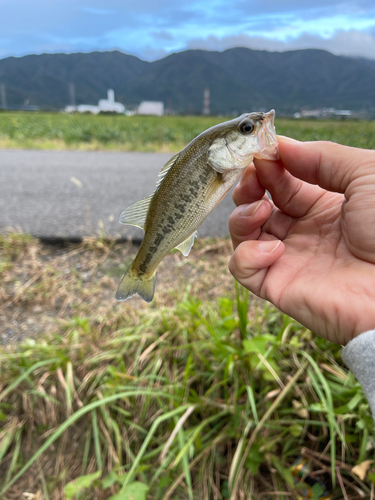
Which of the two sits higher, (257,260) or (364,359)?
(257,260)

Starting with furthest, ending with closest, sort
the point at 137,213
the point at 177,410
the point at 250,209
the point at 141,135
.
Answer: the point at 141,135, the point at 177,410, the point at 250,209, the point at 137,213

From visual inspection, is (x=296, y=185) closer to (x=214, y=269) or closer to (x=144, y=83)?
(x=214, y=269)

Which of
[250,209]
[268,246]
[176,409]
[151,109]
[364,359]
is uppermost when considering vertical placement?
[151,109]

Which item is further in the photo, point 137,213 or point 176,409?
point 176,409

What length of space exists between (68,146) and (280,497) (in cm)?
1042

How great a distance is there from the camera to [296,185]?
5.25 feet

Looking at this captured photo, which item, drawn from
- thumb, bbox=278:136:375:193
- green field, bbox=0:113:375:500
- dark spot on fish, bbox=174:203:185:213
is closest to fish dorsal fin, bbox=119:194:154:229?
dark spot on fish, bbox=174:203:185:213

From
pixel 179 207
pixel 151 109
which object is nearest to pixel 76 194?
pixel 179 207

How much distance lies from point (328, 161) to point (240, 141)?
48 cm

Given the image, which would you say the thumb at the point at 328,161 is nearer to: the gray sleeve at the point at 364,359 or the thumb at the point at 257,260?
the thumb at the point at 257,260

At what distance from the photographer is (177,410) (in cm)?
173

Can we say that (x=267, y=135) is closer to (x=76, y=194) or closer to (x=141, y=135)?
(x=76, y=194)

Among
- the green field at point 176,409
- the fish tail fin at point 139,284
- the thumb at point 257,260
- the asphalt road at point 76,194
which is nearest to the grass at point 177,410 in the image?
the green field at point 176,409

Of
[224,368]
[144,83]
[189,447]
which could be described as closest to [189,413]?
[189,447]
